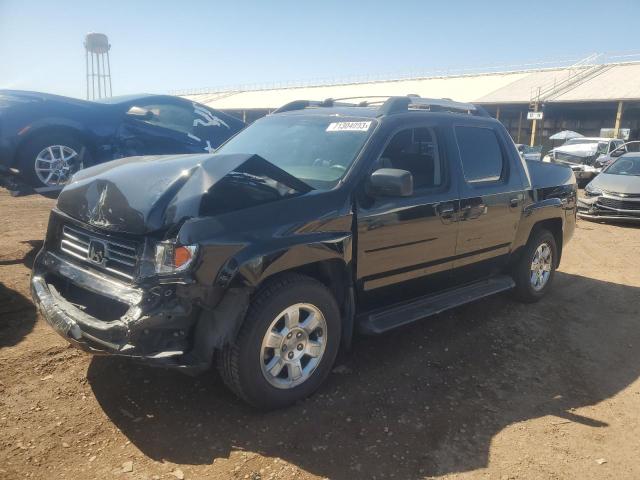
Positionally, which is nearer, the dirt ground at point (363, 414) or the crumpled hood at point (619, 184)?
the dirt ground at point (363, 414)

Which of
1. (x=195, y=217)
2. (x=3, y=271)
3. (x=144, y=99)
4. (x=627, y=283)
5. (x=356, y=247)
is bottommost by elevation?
(x=627, y=283)

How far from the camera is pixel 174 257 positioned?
271cm

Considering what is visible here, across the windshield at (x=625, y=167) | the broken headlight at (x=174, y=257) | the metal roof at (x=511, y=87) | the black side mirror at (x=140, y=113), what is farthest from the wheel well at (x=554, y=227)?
the metal roof at (x=511, y=87)

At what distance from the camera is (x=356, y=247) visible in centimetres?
345

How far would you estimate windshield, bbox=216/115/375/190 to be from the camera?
362 centimetres

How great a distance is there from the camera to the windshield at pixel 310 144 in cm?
362

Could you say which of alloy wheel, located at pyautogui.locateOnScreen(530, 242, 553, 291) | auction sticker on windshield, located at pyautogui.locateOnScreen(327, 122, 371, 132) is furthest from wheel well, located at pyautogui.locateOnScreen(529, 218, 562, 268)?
auction sticker on windshield, located at pyautogui.locateOnScreen(327, 122, 371, 132)

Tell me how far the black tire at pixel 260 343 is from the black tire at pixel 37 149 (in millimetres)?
4614

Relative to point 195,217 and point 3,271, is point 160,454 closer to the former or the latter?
point 195,217

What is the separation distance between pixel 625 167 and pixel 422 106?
389 inches

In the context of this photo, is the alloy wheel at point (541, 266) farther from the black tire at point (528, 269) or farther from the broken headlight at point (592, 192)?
the broken headlight at point (592, 192)

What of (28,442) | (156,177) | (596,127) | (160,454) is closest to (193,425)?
(160,454)

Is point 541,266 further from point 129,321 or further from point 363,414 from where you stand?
point 129,321

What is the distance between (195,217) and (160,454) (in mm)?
1275
